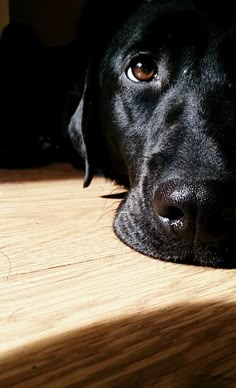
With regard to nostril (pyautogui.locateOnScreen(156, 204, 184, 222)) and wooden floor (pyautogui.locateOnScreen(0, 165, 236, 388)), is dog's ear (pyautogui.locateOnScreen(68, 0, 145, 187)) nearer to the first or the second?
wooden floor (pyautogui.locateOnScreen(0, 165, 236, 388))

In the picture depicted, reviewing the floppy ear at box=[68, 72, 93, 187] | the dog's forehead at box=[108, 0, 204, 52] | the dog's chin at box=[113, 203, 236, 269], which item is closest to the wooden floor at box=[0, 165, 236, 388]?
the dog's chin at box=[113, 203, 236, 269]

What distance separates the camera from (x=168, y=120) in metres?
1.22

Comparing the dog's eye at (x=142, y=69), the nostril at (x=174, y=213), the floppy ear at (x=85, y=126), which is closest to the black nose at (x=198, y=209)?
the nostril at (x=174, y=213)

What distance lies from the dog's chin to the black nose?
0.03 m

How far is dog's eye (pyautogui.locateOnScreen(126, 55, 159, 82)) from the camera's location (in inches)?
53.6

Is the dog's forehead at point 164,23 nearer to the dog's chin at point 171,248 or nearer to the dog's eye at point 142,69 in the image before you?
the dog's eye at point 142,69

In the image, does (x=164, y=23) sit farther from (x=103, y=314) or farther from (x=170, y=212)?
(x=103, y=314)

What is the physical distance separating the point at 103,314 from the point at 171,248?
308mm

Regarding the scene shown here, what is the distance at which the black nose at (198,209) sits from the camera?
35.9 inches

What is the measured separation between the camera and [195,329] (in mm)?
728

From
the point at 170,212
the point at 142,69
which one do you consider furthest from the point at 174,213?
the point at 142,69

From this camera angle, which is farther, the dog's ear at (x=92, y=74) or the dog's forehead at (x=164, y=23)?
the dog's ear at (x=92, y=74)

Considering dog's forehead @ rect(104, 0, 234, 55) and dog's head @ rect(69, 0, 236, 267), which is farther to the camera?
dog's forehead @ rect(104, 0, 234, 55)

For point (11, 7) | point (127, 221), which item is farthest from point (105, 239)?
point (11, 7)
